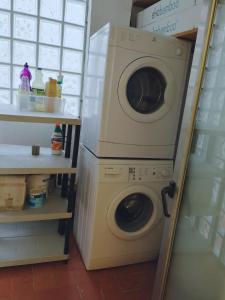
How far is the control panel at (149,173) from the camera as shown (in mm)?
1618

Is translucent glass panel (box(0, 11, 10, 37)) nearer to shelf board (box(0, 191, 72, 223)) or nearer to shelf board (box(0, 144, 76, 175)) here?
shelf board (box(0, 144, 76, 175))

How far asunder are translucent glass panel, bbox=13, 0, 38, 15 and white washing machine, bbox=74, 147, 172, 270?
1176mm

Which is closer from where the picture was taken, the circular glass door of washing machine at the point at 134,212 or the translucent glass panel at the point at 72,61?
the circular glass door of washing machine at the point at 134,212

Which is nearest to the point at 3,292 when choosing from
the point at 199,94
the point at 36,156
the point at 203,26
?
the point at 36,156

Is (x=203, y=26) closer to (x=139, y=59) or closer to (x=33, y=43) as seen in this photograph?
(x=139, y=59)

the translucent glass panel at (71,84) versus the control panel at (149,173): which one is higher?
the translucent glass panel at (71,84)

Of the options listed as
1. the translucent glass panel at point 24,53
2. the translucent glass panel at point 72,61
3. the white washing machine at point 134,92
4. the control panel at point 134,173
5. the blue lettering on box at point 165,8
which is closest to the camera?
the white washing machine at point 134,92

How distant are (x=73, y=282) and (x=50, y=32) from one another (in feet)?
6.21

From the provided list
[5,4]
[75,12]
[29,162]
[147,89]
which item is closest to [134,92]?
[147,89]

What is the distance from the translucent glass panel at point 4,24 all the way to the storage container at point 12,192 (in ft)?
3.96

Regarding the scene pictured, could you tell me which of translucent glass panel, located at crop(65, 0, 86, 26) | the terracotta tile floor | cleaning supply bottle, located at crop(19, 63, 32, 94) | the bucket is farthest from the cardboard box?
the terracotta tile floor

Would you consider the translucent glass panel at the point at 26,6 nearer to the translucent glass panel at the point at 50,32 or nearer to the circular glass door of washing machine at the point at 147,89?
the translucent glass panel at the point at 50,32

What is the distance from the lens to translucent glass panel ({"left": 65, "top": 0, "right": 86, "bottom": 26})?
2045mm

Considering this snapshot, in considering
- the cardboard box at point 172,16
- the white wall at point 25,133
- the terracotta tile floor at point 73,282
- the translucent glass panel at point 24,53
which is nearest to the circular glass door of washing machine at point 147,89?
the cardboard box at point 172,16
